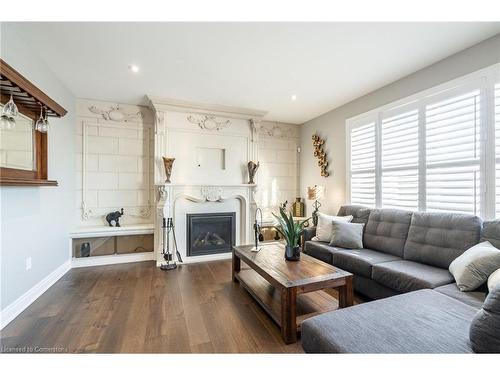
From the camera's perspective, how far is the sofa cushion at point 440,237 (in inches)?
82.7

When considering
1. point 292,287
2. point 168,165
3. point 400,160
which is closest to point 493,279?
point 292,287

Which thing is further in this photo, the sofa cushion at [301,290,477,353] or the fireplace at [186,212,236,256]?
the fireplace at [186,212,236,256]

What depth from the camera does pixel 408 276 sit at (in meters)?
2.01

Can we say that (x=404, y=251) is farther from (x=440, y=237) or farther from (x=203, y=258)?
(x=203, y=258)

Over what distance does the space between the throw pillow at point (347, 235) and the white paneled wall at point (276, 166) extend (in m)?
1.85

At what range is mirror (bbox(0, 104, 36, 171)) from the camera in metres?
1.97

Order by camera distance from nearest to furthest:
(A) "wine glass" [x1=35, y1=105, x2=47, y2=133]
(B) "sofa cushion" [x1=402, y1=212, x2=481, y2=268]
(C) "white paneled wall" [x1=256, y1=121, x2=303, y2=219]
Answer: (B) "sofa cushion" [x1=402, y1=212, x2=481, y2=268], (A) "wine glass" [x1=35, y1=105, x2=47, y2=133], (C) "white paneled wall" [x1=256, y1=121, x2=303, y2=219]

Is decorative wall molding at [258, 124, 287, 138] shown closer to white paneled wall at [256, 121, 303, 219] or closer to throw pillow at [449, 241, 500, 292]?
white paneled wall at [256, 121, 303, 219]

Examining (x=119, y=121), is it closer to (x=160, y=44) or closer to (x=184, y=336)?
(x=160, y=44)

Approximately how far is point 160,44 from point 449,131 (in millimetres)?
3086

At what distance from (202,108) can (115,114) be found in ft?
4.60

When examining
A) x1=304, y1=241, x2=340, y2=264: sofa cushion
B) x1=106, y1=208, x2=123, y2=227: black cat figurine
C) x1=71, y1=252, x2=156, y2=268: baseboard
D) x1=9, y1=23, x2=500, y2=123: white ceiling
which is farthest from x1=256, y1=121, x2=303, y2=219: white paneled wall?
x1=106, y1=208, x2=123, y2=227: black cat figurine

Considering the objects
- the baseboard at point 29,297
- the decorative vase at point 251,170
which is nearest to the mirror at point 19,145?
the baseboard at point 29,297

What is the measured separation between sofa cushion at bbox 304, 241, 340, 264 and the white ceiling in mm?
2149
